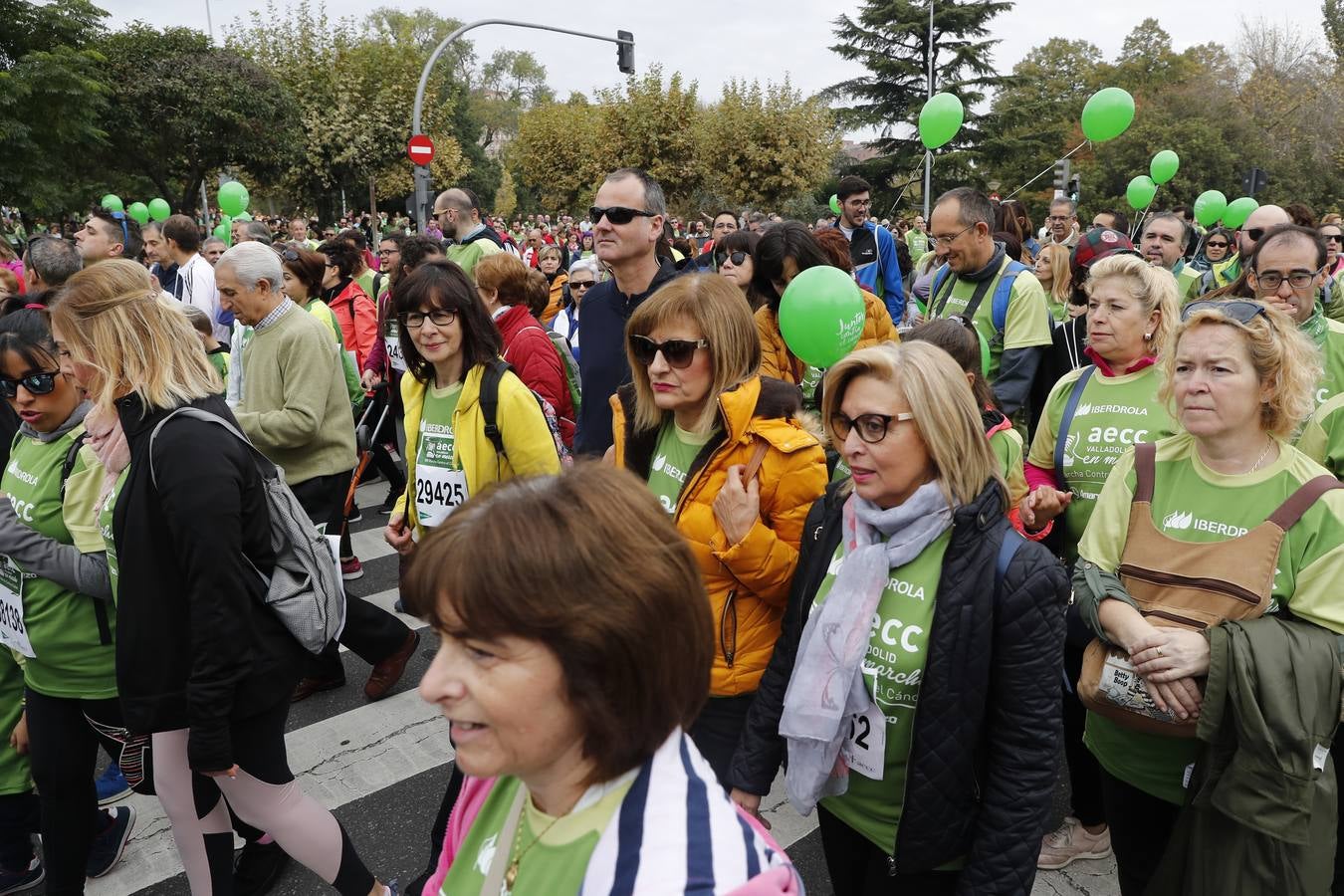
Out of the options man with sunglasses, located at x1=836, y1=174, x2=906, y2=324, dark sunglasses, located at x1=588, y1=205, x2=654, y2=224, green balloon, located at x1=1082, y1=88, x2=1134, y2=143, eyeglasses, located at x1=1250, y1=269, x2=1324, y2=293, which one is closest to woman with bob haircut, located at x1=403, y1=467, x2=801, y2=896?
dark sunglasses, located at x1=588, y1=205, x2=654, y2=224

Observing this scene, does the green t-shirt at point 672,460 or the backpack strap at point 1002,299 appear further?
the backpack strap at point 1002,299

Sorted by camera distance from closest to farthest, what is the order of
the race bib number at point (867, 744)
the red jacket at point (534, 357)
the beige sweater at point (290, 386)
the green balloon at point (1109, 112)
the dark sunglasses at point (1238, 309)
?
1. the race bib number at point (867, 744)
2. the dark sunglasses at point (1238, 309)
3. the beige sweater at point (290, 386)
4. the red jacket at point (534, 357)
5. the green balloon at point (1109, 112)

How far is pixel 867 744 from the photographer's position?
2.07 meters

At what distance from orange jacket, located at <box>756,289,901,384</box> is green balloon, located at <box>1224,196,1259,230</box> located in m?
9.53

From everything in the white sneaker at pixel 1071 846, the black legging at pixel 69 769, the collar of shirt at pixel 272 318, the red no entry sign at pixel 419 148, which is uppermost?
the red no entry sign at pixel 419 148

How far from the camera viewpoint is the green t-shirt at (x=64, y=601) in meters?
2.85

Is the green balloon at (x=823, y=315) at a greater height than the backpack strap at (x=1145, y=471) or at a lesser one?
greater

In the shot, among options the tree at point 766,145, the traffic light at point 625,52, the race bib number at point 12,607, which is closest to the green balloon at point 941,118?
the race bib number at point 12,607

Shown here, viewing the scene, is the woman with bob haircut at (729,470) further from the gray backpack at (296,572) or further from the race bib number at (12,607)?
the race bib number at (12,607)

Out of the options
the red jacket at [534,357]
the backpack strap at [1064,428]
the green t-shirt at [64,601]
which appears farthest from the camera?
the red jacket at [534,357]

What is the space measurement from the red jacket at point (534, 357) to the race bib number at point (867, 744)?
2.90m

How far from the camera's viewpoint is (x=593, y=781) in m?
1.22

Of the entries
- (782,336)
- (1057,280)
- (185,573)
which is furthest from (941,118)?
(185,573)

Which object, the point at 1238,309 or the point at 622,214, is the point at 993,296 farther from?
the point at 1238,309
